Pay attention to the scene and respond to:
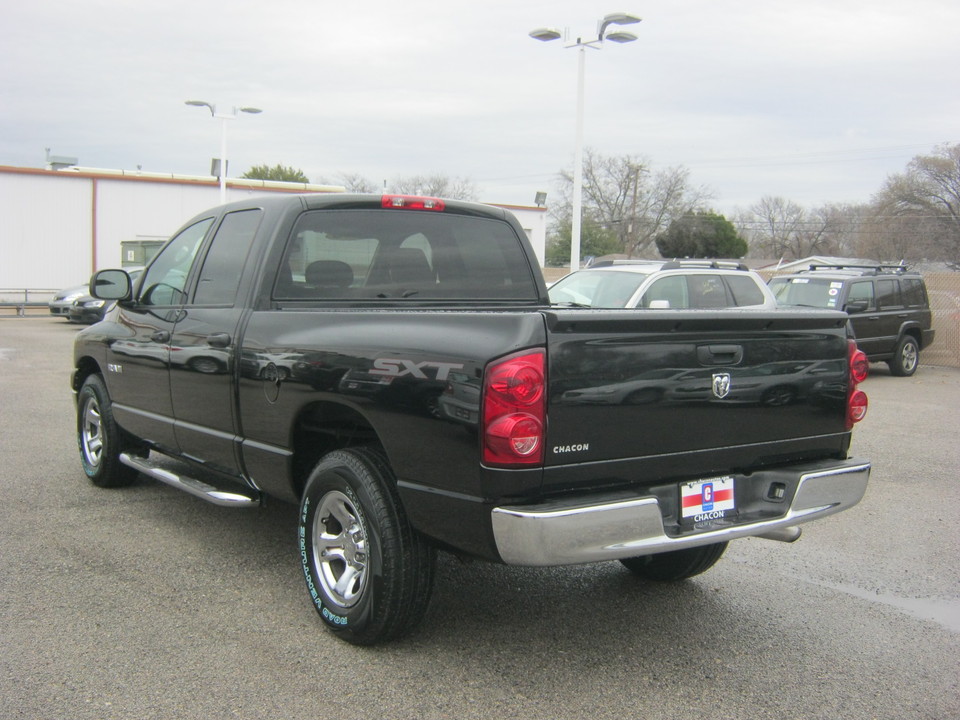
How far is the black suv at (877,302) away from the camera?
14.9 meters

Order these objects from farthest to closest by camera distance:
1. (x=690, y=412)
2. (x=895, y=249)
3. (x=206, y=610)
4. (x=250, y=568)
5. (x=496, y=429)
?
(x=895, y=249)
(x=250, y=568)
(x=206, y=610)
(x=690, y=412)
(x=496, y=429)

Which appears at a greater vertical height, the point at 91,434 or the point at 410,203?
the point at 410,203

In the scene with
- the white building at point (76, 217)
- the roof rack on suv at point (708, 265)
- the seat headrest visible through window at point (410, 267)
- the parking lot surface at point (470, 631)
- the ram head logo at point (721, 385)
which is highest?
the white building at point (76, 217)

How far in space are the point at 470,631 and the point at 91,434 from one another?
12.4ft

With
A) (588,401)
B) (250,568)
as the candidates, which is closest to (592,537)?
(588,401)

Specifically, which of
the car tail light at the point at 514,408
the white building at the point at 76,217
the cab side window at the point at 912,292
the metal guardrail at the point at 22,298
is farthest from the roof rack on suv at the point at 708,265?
the metal guardrail at the point at 22,298

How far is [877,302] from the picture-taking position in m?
15.3

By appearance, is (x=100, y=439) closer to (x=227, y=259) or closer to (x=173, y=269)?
(x=173, y=269)

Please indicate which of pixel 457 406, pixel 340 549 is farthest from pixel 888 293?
pixel 457 406

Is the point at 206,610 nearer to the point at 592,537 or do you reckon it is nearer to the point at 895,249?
the point at 592,537

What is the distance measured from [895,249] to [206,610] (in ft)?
205

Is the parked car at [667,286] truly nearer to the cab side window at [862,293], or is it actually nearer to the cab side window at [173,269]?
the cab side window at [862,293]

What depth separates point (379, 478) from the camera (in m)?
3.65

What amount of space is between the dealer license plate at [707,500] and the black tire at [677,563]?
0.80 m
